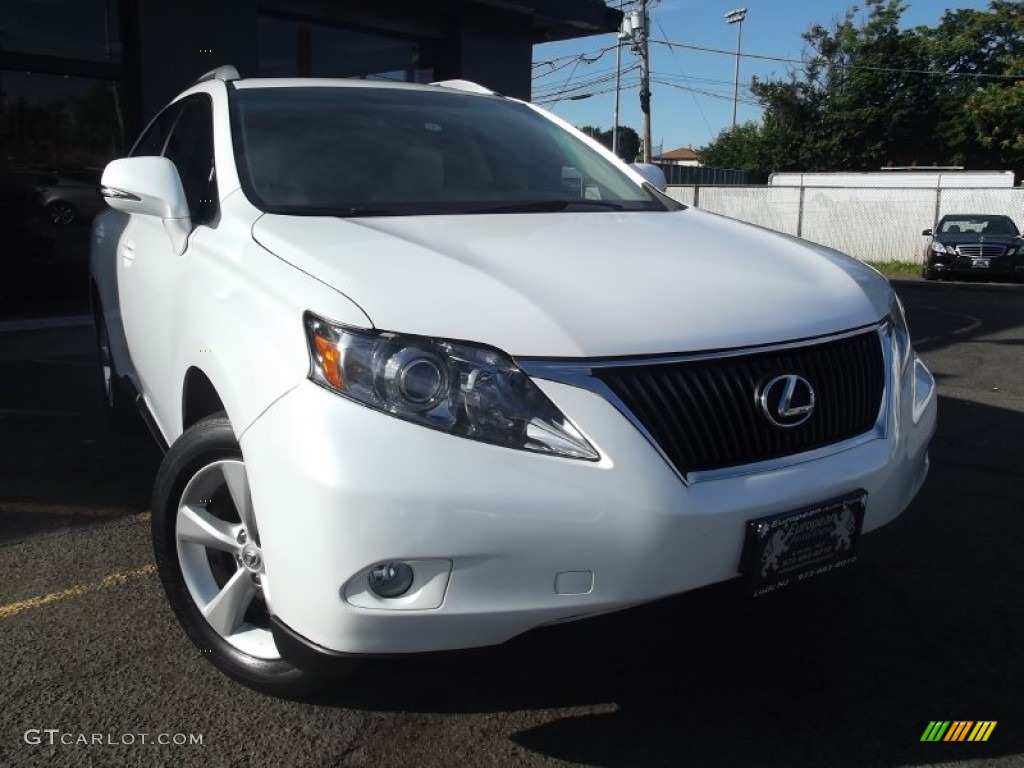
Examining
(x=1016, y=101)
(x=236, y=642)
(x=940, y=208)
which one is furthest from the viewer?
(x=1016, y=101)

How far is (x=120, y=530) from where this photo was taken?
372 cm

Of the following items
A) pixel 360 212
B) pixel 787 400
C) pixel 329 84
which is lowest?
pixel 787 400

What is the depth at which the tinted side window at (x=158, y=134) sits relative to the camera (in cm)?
410

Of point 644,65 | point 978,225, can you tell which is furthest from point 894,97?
point 978,225

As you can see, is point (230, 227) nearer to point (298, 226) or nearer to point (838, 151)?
point (298, 226)

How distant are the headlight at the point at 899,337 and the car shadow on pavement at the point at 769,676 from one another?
0.85m

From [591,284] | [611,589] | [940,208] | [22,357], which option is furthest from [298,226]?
[940,208]

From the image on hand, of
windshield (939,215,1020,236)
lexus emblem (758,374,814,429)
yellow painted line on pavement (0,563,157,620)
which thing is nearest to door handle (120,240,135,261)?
yellow painted line on pavement (0,563,157,620)

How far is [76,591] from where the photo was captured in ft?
10.4

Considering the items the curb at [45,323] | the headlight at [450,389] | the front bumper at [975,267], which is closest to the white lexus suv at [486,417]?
the headlight at [450,389]

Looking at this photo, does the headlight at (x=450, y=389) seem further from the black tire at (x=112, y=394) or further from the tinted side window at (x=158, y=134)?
the black tire at (x=112, y=394)

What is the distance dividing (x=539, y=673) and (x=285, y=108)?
6.96 ft

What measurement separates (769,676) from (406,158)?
81.1 inches

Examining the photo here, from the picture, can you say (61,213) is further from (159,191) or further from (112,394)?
(159,191)
